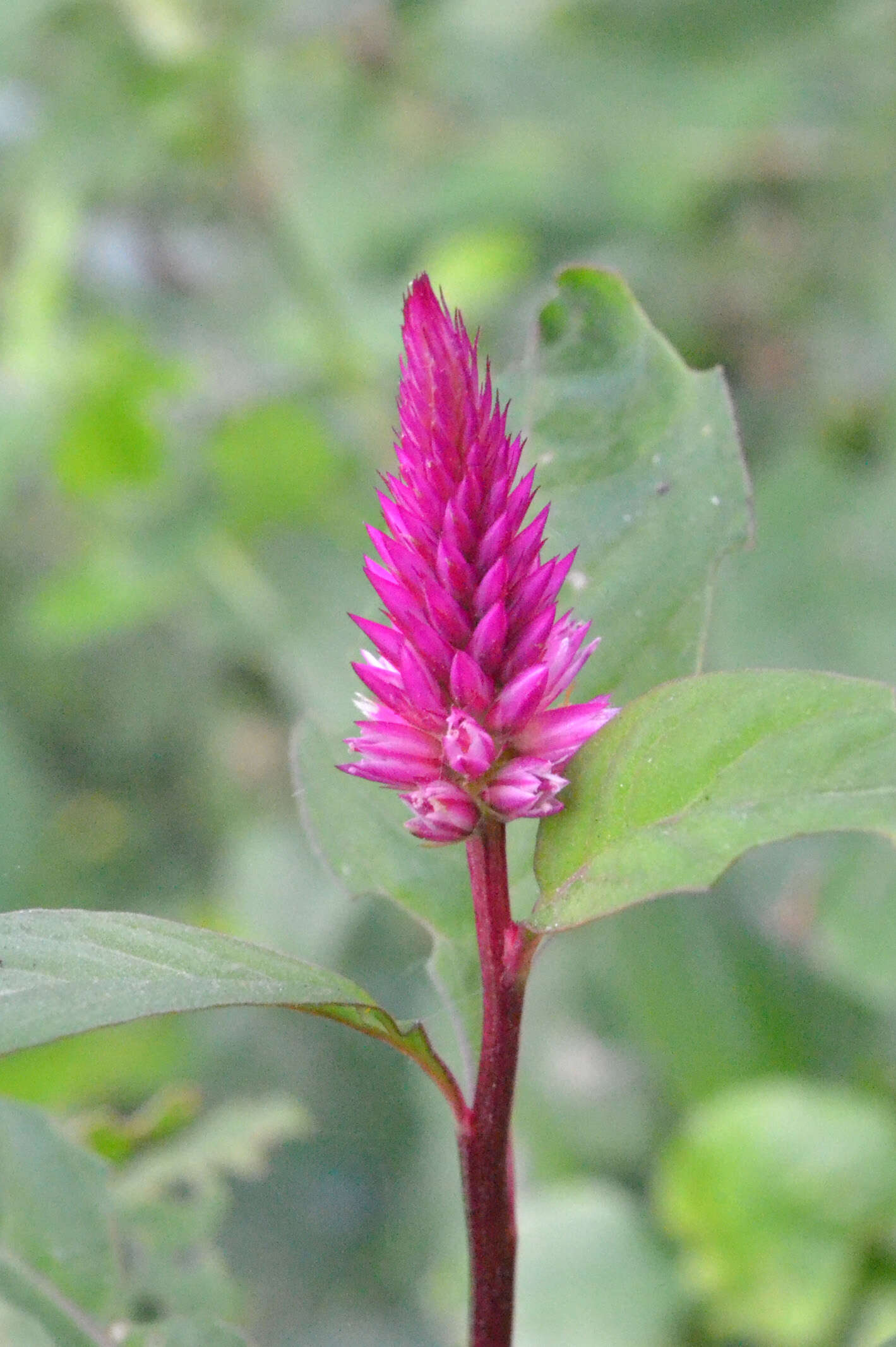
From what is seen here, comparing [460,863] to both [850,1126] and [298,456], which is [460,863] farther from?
[298,456]

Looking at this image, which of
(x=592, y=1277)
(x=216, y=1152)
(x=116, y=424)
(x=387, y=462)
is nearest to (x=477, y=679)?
(x=216, y=1152)

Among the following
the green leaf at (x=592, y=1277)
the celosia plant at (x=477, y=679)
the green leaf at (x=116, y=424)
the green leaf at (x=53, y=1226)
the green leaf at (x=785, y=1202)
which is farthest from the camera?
the green leaf at (x=116, y=424)

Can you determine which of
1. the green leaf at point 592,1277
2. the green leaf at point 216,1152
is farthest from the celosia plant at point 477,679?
the green leaf at point 592,1277

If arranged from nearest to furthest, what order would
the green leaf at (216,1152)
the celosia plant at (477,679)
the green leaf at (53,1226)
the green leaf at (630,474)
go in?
1. the celosia plant at (477,679)
2. the green leaf at (630,474)
3. the green leaf at (53,1226)
4. the green leaf at (216,1152)

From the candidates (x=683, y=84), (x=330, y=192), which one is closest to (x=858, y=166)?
(x=683, y=84)

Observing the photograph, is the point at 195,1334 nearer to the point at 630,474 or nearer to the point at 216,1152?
the point at 216,1152

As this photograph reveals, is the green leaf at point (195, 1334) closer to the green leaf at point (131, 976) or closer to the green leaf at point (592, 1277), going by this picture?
the green leaf at point (131, 976)
